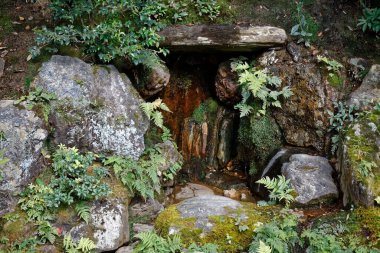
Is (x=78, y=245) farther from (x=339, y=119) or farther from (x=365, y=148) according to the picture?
(x=339, y=119)

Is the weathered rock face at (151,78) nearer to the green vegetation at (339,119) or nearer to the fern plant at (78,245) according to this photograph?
the fern plant at (78,245)

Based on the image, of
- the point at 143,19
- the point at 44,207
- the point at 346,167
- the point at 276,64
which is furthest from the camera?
the point at 276,64

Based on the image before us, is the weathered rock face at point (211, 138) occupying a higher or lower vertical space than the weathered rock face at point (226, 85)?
lower

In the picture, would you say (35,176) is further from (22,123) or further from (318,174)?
(318,174)

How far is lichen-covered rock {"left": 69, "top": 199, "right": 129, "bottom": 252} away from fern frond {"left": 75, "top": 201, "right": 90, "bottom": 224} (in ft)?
0.36

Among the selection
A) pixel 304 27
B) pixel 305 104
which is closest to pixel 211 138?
pixel 305 104

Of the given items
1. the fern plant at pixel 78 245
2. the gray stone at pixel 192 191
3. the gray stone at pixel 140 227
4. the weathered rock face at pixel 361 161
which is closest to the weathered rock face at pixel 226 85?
the gray stone at pixel 192 191

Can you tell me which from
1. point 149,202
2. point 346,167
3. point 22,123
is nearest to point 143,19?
point 22,123

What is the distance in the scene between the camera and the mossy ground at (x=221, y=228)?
592 cm

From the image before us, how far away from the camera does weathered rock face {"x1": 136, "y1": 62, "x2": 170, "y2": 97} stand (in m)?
7.83

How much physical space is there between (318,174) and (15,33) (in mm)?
7080

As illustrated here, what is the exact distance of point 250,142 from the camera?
27.9 feet

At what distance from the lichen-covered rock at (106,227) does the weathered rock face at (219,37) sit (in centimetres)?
370

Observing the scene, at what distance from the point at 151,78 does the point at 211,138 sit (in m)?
2.32
